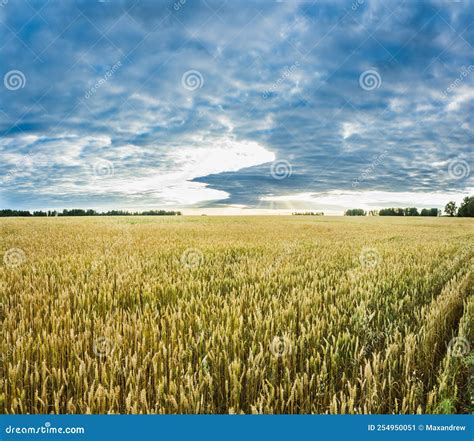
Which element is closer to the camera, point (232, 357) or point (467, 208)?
point (232, 357)

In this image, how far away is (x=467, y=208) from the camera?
57.4 meters

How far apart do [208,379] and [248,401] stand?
0.31m

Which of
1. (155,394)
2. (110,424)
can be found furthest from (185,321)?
(110,424)

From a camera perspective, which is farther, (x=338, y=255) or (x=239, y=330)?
(x=338, y=255)

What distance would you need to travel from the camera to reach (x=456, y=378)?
2428 millimetres

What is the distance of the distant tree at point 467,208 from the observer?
183 ft

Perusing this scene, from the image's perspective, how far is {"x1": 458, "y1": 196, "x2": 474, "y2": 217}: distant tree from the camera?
55.8 meters

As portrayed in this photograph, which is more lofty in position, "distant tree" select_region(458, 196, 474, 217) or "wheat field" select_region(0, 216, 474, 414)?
"distant tree" select_region(458, 196, 474, 217)

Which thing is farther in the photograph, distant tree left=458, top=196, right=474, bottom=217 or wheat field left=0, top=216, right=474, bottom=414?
distant tree left=458, top=196, right=474, bottom=217

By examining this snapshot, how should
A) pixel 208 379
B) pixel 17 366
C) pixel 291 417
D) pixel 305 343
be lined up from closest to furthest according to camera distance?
pixel 291 417
pixel 208 379
pixel 17 366
pixel 305 343

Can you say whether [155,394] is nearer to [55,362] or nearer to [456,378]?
[55,362]

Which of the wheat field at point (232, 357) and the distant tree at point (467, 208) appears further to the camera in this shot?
the distant tree at point (467, 208)

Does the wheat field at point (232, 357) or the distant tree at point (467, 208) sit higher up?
the distant tree at point (467, 208)

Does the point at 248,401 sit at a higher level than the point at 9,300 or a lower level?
lower
